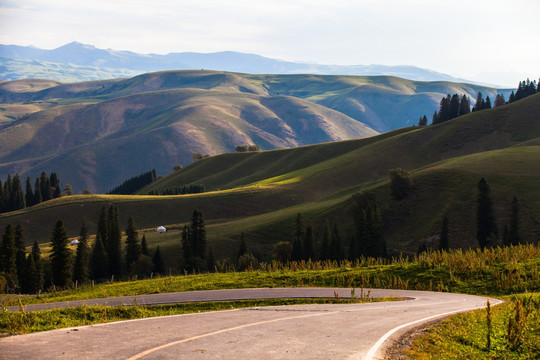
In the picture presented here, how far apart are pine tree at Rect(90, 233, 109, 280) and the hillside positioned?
16873 mm

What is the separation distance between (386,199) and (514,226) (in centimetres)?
3200

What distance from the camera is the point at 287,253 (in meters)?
98.6

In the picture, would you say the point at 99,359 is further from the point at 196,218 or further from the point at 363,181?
the point at 363,181

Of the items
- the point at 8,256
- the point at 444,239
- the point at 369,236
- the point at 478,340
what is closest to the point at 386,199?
the point at 369,236

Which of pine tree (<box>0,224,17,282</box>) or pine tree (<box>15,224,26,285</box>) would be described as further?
pine tree (<box>15,224,26,285</box>)

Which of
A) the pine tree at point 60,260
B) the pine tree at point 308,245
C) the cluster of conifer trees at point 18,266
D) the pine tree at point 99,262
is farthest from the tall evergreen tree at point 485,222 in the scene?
the cluster of conifer trees at point 18,266

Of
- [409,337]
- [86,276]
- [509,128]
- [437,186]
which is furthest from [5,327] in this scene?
[509,128]

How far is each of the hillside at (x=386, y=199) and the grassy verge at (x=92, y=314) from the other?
2979 inches

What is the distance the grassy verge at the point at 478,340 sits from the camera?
14570 mm

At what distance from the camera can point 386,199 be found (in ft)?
390

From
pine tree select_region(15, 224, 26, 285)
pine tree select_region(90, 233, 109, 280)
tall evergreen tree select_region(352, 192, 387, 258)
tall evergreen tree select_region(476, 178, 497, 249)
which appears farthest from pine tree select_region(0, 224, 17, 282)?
tall evergreen tree select_region(476, 178, 497, 249)

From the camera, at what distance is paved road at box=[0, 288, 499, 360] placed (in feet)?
42.5

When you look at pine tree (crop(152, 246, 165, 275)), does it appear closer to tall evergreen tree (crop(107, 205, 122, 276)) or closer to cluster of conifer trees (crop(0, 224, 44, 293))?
tall evergreen tree (crop(107, 205, 122, 276))

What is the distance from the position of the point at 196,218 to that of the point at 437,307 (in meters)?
84.0
